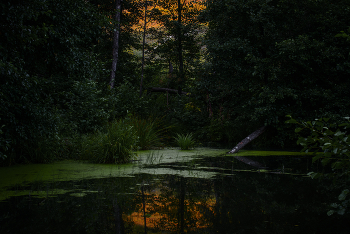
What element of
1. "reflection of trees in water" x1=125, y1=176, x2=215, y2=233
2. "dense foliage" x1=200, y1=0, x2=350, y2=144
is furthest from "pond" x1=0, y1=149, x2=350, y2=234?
"dense foliage" x1=200, y1=0, x2=350, y2=144

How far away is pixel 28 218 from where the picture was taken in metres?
2.44

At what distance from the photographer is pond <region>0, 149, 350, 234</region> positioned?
230 cm

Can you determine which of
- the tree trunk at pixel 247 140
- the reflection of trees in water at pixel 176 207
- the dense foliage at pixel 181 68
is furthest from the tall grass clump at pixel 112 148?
the tree trunk at pixel 247 140

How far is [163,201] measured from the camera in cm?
300

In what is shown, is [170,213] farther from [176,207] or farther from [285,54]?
[285,54]

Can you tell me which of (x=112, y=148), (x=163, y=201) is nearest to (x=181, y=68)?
(x=112, y=148)

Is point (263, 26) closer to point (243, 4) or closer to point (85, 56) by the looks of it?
point (243, 4)

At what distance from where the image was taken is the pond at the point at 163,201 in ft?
7.54

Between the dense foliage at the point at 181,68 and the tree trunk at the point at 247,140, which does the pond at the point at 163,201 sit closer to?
the dense foliage at the point at 181,68

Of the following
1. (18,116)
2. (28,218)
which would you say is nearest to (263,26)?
(18,116)

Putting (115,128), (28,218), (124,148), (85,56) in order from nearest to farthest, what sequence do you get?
(28,218), (85,56), (124,148), (115,128)

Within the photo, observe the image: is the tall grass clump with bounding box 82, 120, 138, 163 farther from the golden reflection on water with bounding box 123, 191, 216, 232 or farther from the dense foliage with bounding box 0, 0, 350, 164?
the golden reflection on water with bounding box 123, 191, 216, 232

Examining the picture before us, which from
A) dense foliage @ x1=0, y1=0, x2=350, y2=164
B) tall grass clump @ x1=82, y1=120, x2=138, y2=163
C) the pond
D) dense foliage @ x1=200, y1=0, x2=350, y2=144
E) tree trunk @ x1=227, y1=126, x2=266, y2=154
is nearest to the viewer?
the pond

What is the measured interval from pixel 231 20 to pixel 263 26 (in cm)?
111
